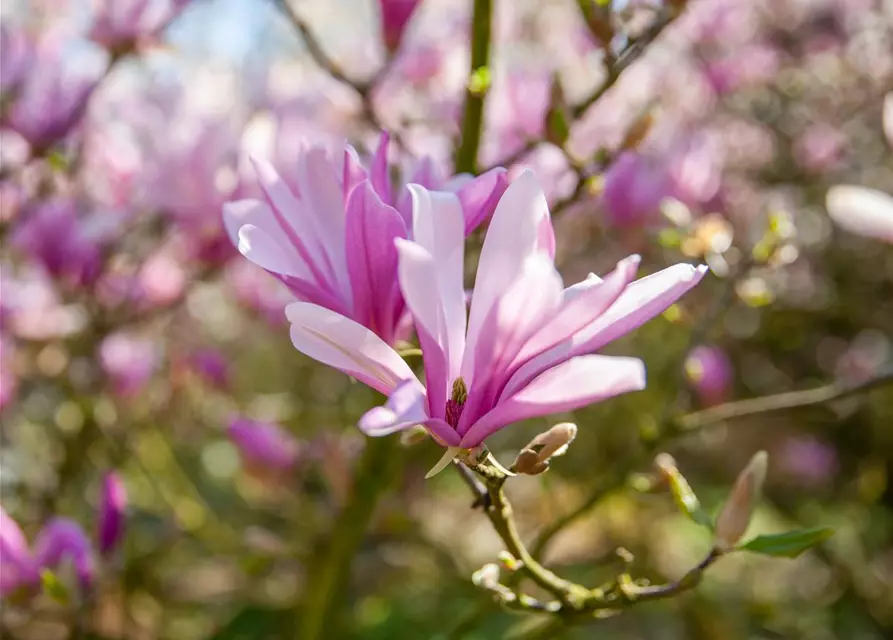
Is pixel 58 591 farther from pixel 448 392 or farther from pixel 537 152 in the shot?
pixel 537 152

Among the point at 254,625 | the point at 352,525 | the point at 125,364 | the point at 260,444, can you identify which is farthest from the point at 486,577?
the point at 125,364

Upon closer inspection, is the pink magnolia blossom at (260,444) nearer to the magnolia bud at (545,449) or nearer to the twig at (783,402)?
the twig at (783,402)

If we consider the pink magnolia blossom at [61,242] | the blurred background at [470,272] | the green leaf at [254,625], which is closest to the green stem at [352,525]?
the blurred background at [470,272]

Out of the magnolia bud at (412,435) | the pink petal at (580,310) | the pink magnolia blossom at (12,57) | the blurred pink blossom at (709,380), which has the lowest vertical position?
the blurred pink blossom at (709,380)

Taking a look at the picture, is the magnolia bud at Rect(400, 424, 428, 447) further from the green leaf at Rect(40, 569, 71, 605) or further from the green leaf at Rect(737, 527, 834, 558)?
the green leaf at Rect(40, 569, 71, 605)

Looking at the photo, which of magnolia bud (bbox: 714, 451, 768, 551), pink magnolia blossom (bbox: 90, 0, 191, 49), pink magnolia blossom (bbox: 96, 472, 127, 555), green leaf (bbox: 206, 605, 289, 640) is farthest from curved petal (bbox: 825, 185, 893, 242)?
green leaf (bbox: 206, 605, 289, 640)

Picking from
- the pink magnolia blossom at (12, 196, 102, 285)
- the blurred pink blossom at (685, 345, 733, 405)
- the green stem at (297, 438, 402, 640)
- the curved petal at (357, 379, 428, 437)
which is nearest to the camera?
the curved petal at (357, 379, 428, 437)
